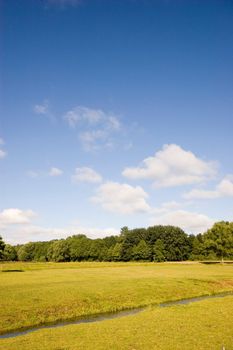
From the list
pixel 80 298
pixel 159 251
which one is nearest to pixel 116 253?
pixel 159 251

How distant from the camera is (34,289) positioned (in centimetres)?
4588

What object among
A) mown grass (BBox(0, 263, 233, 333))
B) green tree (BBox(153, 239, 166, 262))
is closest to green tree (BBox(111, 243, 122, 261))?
green tree (BBox(153, 239, 166, 262))

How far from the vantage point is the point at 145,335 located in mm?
24375

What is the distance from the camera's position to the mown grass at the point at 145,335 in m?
21.8

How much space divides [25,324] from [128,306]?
43.2ft

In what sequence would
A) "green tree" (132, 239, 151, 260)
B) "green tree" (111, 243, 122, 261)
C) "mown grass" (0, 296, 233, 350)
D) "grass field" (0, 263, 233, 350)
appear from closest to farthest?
"mown grass" (0, 296, 233, 350), "grass field" (0, 263, 233, 350), "green tree" (132, 239, 151, 260), "green tree" (111, 243, 122, 261)

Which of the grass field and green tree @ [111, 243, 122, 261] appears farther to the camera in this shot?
green tree @ [111, 243, 122, 261]

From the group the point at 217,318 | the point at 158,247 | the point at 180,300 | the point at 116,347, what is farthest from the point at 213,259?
the point at 116,347

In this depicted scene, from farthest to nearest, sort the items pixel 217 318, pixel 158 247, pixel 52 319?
1. pixel 158 247
2. pixel 52 319
3. pixel 217 318

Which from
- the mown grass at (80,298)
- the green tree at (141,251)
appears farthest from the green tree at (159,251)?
the mown grass at (80,298)

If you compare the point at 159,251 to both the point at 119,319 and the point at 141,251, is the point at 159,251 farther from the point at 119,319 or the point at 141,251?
the point at 119,319

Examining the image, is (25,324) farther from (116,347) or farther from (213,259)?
(213,259)

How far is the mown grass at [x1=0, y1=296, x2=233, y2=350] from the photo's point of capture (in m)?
21.8

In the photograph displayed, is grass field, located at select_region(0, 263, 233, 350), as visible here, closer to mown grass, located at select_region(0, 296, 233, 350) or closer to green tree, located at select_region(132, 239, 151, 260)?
mown grass, located at select_region(0, 296, 233, 350)
